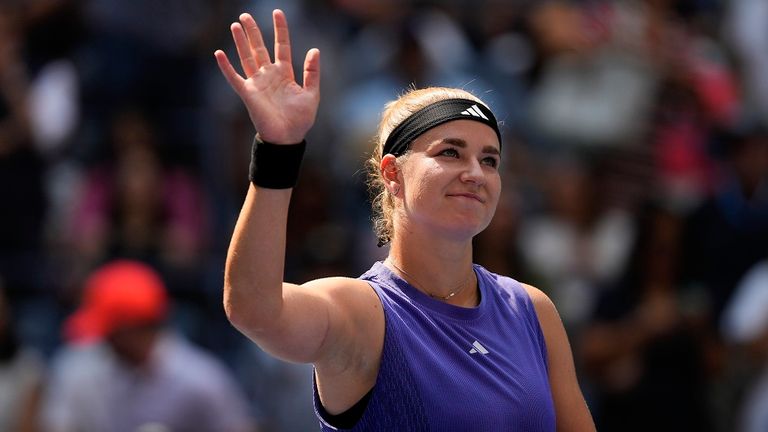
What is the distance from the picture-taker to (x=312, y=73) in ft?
11.1

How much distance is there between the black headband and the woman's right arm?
435 millimetres

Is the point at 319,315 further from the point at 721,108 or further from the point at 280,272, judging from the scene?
the point at 721,108

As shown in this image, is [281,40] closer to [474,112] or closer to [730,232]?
[474,112]

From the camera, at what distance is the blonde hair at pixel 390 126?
3.80 meters

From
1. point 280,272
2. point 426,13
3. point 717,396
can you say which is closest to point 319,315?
point 280,272

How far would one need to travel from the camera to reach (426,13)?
414 inches

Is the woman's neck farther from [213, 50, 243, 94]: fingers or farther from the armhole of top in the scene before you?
[213, 50, 243, 94]: fingers

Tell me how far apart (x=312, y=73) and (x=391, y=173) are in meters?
0.51

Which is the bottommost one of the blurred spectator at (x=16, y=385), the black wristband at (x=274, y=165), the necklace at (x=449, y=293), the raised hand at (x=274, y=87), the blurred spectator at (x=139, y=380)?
the blurred spectator at (x=16, y=385)

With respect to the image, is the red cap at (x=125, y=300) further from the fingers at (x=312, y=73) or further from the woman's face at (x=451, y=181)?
the fingers at (x=312, y=73)

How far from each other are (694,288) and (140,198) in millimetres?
3374

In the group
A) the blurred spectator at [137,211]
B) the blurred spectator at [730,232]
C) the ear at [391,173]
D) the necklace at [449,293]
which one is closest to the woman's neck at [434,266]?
the necklace at [449,293]

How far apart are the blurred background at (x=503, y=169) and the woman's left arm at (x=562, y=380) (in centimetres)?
376

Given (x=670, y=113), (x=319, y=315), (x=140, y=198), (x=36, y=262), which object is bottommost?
(x=36, y=262)
